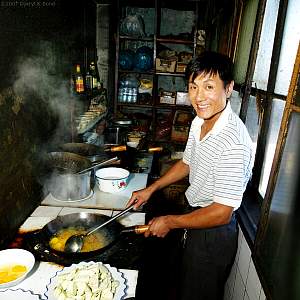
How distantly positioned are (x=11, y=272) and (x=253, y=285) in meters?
1.74

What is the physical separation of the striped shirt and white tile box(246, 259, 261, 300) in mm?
554

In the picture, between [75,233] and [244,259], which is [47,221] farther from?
[244,259]

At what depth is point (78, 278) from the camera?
5.38 ft

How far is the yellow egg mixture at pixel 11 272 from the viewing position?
1716 millimetres

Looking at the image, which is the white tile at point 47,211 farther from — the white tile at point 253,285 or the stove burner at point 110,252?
the white tile at point 253,285

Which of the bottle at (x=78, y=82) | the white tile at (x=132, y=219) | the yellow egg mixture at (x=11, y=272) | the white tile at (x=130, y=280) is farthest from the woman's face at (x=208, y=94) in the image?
the bottle at (x=78, y=82)

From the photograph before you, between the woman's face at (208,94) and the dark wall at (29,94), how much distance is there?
4.81ft

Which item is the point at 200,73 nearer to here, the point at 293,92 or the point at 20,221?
the point at 293,92

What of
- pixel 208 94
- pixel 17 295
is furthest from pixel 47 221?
Answer: pixel 208 94

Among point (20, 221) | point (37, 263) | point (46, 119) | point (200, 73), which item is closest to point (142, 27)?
point (46, 119)

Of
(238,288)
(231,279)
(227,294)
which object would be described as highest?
(238,288)

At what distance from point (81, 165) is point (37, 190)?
0.52m

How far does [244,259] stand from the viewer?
2.42m

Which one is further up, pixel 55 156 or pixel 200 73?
pixel 200 73
